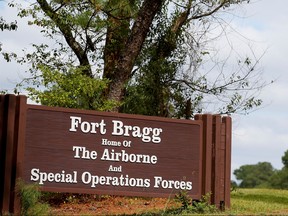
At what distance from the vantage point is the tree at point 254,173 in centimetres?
8631

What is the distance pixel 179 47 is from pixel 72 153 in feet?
28.9

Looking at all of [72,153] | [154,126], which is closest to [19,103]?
[72,153]

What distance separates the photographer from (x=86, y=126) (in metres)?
14.3

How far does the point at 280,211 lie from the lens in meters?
16.0

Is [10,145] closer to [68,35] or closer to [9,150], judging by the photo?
[9,150]

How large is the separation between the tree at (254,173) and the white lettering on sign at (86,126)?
235 ft

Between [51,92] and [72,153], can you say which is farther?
[51,92]

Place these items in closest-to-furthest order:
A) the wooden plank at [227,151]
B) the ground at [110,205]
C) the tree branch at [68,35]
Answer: the wooden plank at [227,151] → the ground at [110,205] → the tree branch at [68,35]

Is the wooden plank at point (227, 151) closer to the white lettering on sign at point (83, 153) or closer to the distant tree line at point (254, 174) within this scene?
the white lettering on sign at point (83, 153)

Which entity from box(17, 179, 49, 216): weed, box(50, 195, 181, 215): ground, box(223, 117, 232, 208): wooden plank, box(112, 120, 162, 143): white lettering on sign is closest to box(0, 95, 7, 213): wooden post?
box(17, 179, 49, 216): weed

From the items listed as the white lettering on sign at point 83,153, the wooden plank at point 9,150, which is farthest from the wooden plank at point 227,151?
the wooden plank at point 9,150

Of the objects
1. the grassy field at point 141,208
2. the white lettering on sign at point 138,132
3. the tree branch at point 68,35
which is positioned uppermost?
the tree branch at point 68,35

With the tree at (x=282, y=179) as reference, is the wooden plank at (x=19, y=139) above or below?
below

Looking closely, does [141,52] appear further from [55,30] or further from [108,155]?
[108,155]
